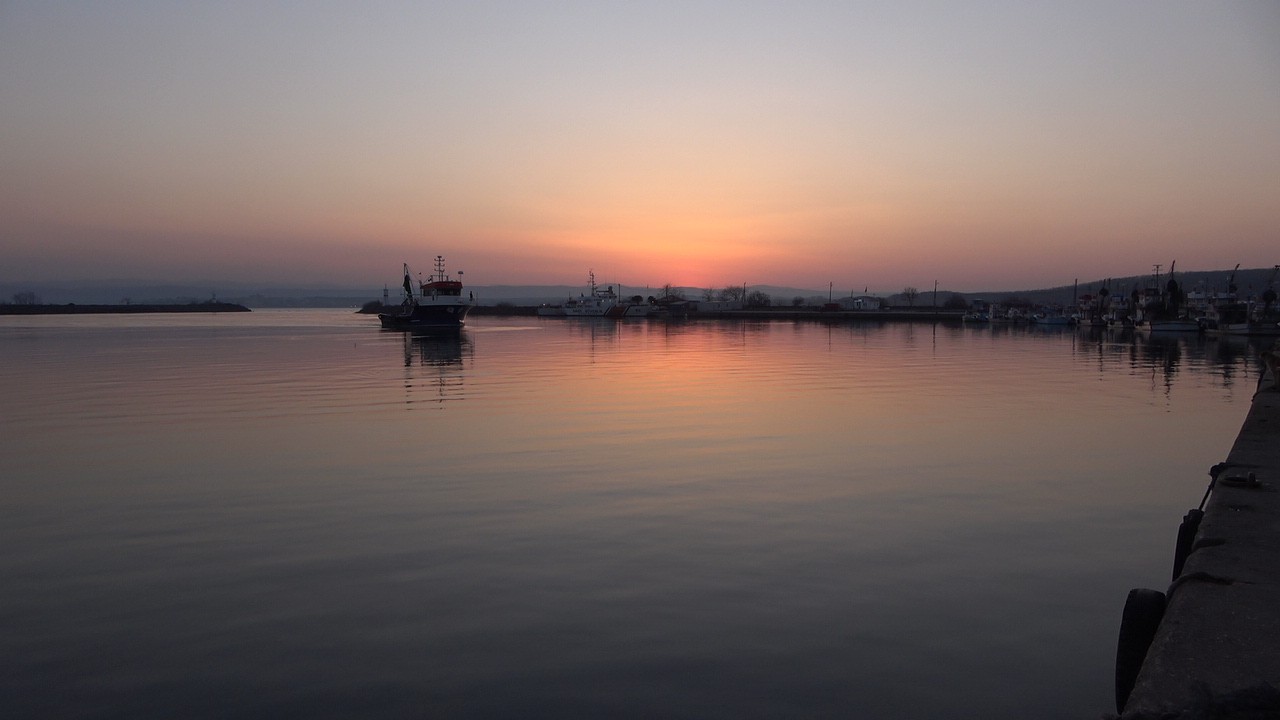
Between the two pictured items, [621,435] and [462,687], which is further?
[621,435]

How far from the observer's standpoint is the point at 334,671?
558cm

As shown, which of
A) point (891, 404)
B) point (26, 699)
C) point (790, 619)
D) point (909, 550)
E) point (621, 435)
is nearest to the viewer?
point (26, 699)

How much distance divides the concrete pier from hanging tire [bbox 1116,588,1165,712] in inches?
4.2

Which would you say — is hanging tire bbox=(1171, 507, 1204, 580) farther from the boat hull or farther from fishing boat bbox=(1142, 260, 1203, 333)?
fishing boat bbox=(1142, 260, 1203, 333)

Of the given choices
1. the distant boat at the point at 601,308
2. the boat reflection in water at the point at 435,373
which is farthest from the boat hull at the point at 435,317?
the distant boat at the point at 601,308

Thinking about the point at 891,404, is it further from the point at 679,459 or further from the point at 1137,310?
the point at 1137,310

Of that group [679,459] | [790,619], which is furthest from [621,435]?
[790,619]

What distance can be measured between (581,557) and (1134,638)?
461 centimetres

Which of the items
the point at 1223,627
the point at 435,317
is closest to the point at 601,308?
the point at 435,317

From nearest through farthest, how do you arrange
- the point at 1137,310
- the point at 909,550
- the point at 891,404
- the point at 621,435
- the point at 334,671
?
the point at 334,671 → the point at 909,550 → the point at 621,435 → the point at 891,404 → the point at 1137,310

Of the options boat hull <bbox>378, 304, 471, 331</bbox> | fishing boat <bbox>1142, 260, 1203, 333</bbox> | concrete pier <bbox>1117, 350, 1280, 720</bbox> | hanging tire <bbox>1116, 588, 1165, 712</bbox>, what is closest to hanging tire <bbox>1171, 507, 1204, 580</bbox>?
concrete pier <bbox>1117, 350, 1280, 720</bbox>

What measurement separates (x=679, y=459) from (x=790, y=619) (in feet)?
21.5

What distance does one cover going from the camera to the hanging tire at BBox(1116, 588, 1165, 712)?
190 inches

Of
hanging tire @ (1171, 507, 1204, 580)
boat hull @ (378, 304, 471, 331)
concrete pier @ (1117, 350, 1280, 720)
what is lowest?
hanging tire @ (1171, 507, 1204, 580)
